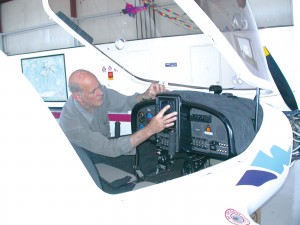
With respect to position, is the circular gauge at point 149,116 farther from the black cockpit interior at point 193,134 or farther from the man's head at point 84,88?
the man's head at point 84,88

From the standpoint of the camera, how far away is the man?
156cm

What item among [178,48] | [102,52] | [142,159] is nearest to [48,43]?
[178,48]

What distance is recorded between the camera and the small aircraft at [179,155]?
76 centimetres

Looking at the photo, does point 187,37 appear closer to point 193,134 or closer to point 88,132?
point 193,134

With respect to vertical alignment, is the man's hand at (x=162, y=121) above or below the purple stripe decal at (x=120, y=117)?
above

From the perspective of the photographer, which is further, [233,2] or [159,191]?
[233,2]

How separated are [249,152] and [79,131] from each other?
2.97 ft

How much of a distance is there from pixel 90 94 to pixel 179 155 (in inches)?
26.5

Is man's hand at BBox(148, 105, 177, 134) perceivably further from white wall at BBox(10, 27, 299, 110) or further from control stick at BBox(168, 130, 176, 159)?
white wall at BBox(10, 27, 299, 110)

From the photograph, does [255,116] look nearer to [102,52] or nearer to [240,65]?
[240,65]

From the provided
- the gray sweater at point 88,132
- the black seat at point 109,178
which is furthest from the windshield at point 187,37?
the black seat at point 109,178

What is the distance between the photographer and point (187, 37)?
2.48m

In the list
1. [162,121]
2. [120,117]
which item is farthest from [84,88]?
[120,117]

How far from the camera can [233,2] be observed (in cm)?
162
